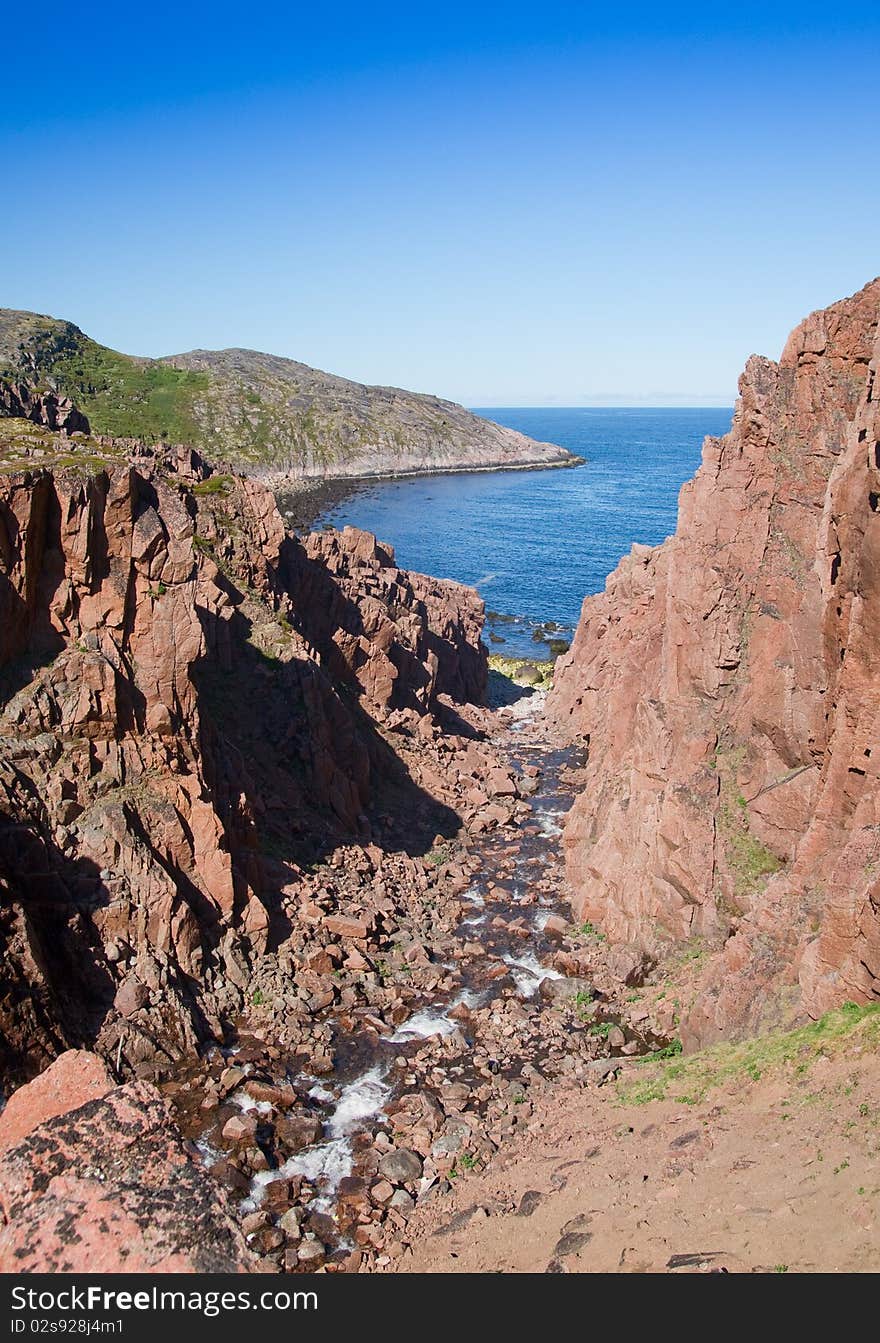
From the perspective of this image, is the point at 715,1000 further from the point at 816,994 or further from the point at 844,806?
the point at 844,806

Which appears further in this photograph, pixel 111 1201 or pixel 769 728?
pixel 769 728

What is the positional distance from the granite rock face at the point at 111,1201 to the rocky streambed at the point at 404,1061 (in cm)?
1045

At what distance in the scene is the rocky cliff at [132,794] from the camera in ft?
97.4

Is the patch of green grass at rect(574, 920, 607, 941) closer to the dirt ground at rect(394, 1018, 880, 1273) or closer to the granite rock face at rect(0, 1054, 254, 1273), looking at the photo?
the dirt ground at rect(394, 1018, 880, 1273)

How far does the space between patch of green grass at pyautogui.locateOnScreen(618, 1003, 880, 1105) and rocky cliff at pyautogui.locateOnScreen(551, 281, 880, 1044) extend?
2.59 feet

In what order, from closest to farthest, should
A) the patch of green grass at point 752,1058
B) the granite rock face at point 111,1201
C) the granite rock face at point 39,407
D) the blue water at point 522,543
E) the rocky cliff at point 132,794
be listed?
the granite rock face at point 111,1201 < the patch of green grass at point 752,1058 < the rocky cliff at point 132,794 < the granite rock face at point 39,407 < the blue water at point 522,543

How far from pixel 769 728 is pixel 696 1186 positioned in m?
17.2

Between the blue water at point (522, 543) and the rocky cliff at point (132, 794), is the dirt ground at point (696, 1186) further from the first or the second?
the blue water at point (522, 543)

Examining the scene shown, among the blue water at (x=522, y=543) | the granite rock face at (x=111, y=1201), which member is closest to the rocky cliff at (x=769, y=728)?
the granite rock face at (x=111, y=1201)

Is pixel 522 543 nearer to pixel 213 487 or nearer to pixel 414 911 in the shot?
pixel 213 487

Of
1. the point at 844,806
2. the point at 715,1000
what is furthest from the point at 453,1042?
the point at 844,806

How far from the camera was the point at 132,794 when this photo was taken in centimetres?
3297

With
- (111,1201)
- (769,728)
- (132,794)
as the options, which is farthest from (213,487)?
(111,1201)

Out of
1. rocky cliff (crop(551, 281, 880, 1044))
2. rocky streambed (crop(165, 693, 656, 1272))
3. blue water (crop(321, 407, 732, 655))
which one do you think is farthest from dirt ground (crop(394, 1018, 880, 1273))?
blue water (crop(321, 407, 732, 655))
